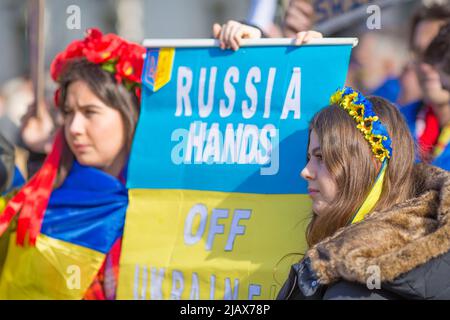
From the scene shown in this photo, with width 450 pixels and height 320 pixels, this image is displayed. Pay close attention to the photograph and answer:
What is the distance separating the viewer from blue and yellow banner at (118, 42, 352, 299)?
347 centimetres

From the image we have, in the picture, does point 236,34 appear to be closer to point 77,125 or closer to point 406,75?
point 77,125

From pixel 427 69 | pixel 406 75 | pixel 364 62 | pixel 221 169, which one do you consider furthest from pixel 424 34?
pixel 221 169

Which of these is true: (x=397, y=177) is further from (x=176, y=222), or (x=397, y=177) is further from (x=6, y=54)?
(x=6, y=54)

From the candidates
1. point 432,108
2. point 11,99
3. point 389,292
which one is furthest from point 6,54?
point 389,292

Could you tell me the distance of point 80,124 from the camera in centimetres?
387

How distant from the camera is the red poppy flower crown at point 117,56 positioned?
3.86 metres

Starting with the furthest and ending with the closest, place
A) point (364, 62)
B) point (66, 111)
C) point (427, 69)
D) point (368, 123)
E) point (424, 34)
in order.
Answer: point (364, 62)
point (424, 34)
point (427, 69)
point (66, 111)
point (368, 123)

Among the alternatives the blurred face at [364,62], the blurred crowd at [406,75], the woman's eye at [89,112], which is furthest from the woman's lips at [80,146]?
the blurred face at [364,62]

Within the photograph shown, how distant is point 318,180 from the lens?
299cm

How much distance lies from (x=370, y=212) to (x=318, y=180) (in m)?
0.25

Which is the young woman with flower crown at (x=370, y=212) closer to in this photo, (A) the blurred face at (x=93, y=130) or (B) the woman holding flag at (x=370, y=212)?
(B) the woman holding flag at (x=370, y=212)

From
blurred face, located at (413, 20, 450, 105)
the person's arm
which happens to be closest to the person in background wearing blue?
blurred face, located at (413, 20, 450, 105)

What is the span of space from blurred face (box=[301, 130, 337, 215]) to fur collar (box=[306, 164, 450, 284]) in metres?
0.23
